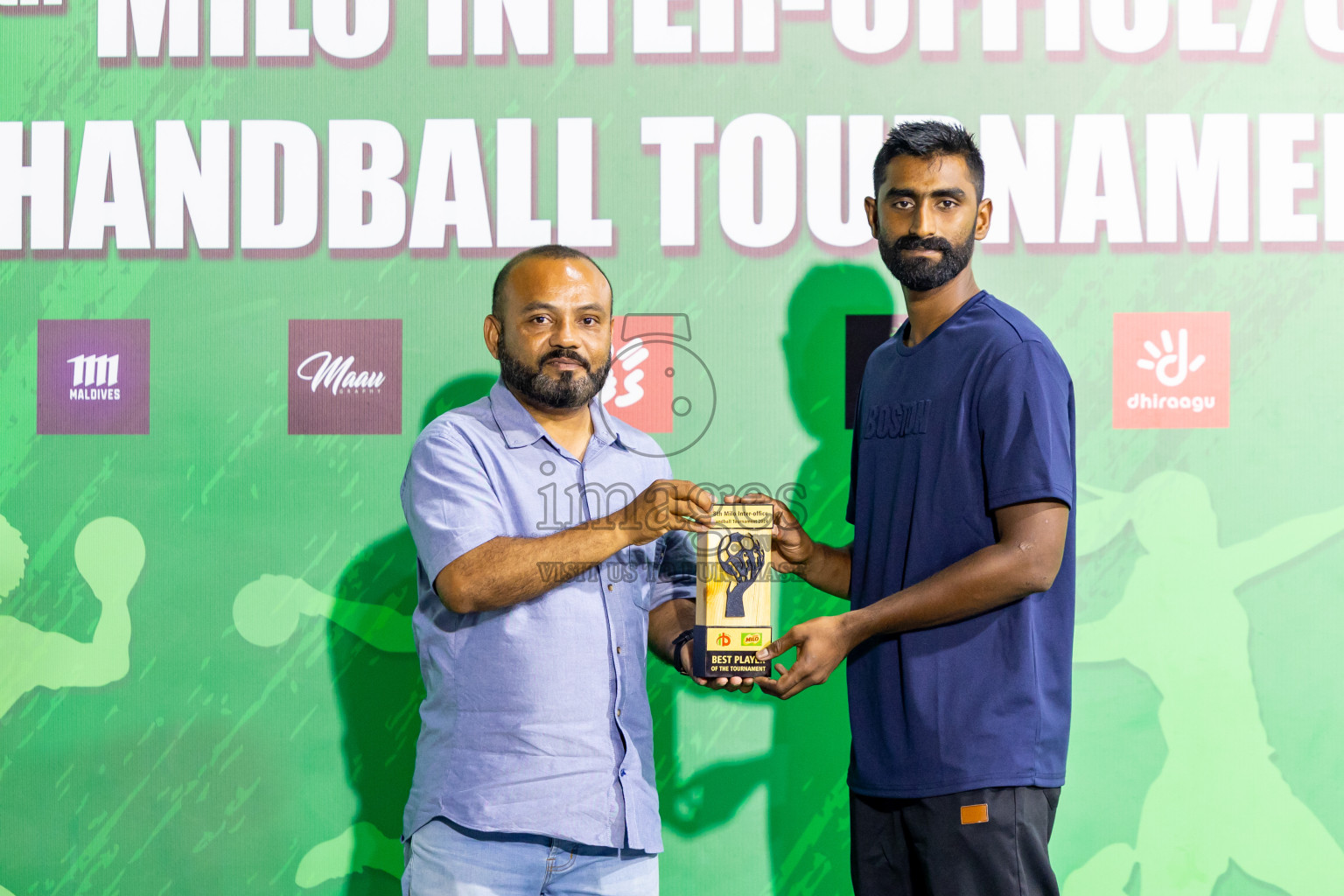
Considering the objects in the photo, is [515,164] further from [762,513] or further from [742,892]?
[742,892]

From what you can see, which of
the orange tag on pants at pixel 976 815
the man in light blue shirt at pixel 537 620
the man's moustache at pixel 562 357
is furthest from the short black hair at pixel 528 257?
the orange tag on pants at pixel 976 815

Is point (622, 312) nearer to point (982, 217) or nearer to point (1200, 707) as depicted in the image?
point (982, 217)

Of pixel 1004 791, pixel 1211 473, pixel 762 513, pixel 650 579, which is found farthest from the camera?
pixel 1211 473

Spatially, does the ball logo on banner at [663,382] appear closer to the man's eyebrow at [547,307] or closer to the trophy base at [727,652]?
the man's eyebrow at [547,307]

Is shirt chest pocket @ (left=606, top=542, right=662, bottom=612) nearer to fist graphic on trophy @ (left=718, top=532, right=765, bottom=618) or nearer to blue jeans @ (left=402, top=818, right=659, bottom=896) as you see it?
fist graphic on trophy @ (left=718, top=532, right=765, bottom=618)

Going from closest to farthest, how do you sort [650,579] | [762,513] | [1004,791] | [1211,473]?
[1004,791] < [762,513] < [650,579] < [1211,473]

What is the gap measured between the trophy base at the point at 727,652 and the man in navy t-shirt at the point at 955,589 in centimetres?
4

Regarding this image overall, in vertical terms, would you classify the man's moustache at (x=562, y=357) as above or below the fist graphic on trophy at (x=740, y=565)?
above

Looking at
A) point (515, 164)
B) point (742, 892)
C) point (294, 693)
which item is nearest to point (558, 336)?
point (515, 164)

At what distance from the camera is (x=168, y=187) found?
2.35 meters

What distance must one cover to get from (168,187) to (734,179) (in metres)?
1.30

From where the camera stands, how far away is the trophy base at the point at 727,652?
64.5 inches

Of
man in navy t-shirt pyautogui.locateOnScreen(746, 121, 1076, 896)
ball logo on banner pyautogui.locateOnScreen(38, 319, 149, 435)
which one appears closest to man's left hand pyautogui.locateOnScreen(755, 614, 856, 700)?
man in navy t-shirt pyautogui.locateOnScreen(746, 121, 1076, 896)

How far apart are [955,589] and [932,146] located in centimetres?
73
